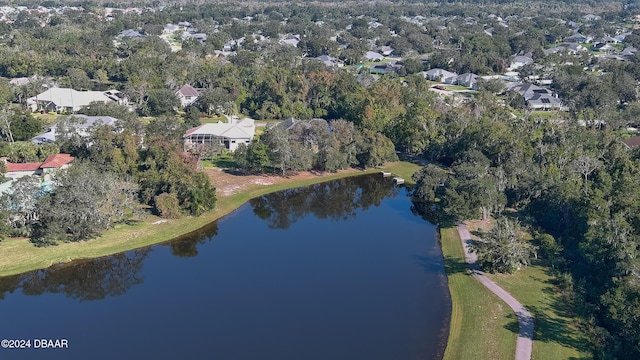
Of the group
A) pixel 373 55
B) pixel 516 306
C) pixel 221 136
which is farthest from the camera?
pixel 373 55

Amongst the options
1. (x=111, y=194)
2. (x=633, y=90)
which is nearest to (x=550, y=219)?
(x=111, y=194)

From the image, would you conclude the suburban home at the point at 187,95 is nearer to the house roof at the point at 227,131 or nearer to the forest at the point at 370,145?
the forest at the point at 370,145

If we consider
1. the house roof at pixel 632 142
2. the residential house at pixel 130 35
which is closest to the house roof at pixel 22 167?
the house roof at pixel 632 142

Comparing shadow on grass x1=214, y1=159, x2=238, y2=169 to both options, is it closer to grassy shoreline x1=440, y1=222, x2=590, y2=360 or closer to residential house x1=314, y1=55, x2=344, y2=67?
grassy shoreline x1=440, y1=222, x2=590, y2=360

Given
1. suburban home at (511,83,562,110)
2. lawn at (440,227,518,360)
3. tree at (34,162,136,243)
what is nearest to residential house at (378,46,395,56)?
suburban home at (511,83,562,110)

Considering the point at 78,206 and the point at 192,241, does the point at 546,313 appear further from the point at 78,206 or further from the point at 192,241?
the point at 78,206

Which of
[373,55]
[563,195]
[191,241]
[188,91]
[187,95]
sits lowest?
[191,241]

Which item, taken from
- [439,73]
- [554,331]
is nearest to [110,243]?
[554,331]
